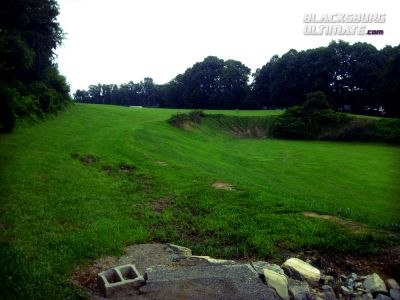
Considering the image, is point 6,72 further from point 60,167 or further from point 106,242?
point 106,242

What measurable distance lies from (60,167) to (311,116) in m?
46.1

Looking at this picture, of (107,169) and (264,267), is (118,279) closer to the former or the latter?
(264,267)

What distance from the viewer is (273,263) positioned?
31.9ft

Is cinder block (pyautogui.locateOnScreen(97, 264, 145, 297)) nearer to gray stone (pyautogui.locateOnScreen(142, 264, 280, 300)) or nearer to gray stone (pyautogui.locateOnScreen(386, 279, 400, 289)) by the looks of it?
gray stone (pyautogui.locateOnScreen(142, 264, 280, 300))

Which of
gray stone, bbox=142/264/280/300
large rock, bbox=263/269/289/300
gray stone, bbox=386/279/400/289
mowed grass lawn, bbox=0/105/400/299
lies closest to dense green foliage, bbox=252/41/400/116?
mowed grass lawn, bbox=0/105/400/299

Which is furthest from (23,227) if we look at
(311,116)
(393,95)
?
(393,95)

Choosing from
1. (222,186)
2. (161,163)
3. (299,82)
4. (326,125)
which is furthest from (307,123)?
(222,186)

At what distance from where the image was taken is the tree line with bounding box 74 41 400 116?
2813 inches

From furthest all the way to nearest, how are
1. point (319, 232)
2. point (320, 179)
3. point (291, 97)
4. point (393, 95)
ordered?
1. point (291, 97)
2. point (393, 95)
3. point (320, 179)
4. point (319, 232)

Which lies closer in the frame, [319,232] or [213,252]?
[213,252]

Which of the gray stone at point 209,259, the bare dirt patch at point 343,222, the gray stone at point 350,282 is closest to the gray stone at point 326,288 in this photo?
the gray stone at point 350,282

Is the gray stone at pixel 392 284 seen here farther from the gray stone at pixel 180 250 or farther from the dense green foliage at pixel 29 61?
the dense green foliage at pixel 29 61

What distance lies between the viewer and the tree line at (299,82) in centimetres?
7144

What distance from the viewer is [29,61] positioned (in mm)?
32062
